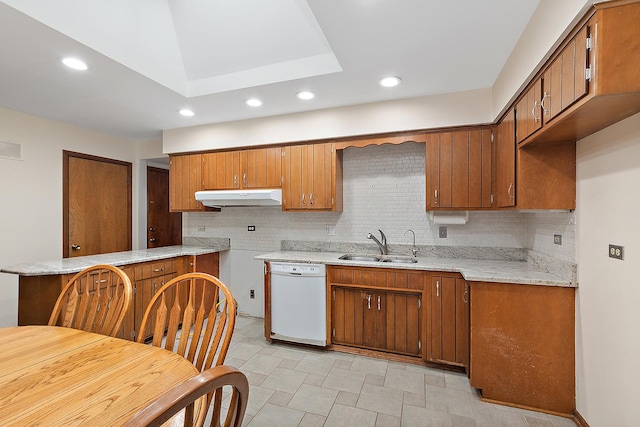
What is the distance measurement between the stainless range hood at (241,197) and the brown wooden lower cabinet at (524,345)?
2.07 m

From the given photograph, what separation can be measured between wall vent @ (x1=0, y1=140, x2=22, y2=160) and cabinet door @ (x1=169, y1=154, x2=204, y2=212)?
143 cm

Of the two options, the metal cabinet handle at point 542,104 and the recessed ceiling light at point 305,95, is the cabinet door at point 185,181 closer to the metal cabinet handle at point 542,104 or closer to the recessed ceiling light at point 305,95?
the recessed ceiling light at point 305,95

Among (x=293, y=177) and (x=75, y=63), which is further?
(x=293, y=177)

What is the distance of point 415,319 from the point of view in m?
2.69

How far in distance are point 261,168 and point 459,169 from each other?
2.07 m

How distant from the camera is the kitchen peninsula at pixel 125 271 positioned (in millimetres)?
2479

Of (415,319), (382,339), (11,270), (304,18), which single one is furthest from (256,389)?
(304,18)

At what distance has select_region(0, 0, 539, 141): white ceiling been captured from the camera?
174 centimetres

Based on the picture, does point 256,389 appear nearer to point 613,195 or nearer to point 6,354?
point 6,354

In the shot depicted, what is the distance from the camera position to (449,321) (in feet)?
8.34

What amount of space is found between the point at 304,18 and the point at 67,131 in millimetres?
3215

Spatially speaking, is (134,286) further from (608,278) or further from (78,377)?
(608,278)

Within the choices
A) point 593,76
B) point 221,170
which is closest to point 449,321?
point 593,76

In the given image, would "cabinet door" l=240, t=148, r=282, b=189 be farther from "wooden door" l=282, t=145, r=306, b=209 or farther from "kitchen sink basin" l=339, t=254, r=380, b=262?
"kitchen sink basin" l=339, t=254, r=380, b=262
